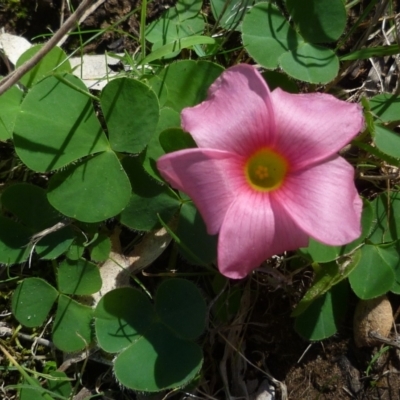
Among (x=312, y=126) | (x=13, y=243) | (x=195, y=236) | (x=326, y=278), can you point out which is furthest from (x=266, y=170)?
(x=13, y=243)

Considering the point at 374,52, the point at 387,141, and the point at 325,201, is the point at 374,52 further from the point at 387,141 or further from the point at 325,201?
the point at 325,201

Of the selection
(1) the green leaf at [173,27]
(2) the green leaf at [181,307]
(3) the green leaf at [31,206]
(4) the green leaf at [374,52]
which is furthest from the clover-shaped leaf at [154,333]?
(4) the green leaf at [374,52]

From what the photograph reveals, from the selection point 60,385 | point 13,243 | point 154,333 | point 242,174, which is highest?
point 242,174

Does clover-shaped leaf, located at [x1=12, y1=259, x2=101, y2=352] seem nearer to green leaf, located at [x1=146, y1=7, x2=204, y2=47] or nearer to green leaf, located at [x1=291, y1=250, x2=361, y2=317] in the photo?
green leaf, located at [x1=291, y1=250, x2=361, y2=317]

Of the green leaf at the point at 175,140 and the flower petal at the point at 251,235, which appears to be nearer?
the flower petal at the point at 251,235

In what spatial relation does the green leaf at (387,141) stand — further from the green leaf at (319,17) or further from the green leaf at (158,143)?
the green leaf at (158,143)

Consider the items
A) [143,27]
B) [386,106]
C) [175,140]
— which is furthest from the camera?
[386,106]

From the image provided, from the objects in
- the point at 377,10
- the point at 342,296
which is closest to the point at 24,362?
the point at 342,296
